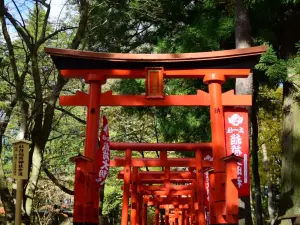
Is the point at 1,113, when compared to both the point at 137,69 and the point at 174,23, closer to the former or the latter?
the point at 174,23

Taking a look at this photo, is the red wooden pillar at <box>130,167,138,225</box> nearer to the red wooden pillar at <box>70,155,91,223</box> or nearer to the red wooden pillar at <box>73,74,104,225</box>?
the red wooden pillar at <box>73,74,104,225</box>

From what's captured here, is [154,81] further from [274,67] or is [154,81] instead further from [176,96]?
[274,67]

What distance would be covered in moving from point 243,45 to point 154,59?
2144 mm

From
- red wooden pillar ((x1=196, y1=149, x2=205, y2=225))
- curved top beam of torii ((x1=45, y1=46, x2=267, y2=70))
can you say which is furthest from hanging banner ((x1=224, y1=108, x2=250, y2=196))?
red wooden pillar ((x1=196, y1=149, x2=205, y2=225))

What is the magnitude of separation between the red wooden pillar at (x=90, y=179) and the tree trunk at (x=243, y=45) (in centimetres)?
294

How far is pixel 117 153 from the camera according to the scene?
21.8 metres

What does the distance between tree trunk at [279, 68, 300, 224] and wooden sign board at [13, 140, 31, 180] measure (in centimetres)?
526

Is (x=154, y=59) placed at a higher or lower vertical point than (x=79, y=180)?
higher

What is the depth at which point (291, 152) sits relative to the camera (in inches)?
350

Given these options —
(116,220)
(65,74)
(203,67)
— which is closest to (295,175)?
(203,67)

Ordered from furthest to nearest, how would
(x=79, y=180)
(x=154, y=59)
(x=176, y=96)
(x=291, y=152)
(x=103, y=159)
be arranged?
(x=291, y=152) → (x=176, y=96) → (x=154, y=59) → (x=103, y=159) → (x=79, y=180)

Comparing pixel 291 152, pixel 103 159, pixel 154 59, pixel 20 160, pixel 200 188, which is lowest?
pixel 200 188

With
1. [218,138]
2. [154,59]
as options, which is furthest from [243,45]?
[218,138]

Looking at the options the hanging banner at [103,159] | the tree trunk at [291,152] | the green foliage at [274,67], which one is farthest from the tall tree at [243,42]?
the hanging banner at [103,159]
